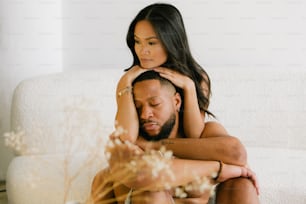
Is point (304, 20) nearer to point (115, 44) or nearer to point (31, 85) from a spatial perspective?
point (115, 44)

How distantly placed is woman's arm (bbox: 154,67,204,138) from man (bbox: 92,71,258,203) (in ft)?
0.04

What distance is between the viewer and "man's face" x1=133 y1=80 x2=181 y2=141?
1178mm

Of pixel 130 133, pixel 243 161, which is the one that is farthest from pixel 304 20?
pixel 130 133

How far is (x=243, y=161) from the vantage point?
1.22 meters

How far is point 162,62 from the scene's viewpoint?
3.97ft

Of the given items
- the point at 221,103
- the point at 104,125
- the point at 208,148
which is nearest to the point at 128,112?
the point at 208,148

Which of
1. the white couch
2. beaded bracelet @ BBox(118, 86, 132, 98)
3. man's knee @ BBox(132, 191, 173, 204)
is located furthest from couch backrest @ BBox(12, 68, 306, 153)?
man's knee @ BBox(132, 191, 173, 204)

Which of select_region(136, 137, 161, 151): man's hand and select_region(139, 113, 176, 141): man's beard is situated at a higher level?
select_region(139, 113, 176, 141): man's beard

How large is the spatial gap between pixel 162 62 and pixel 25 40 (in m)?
0.58

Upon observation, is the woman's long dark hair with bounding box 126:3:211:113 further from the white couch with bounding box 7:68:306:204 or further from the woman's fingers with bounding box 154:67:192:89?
the white couch with bounding box 7:68:306:204

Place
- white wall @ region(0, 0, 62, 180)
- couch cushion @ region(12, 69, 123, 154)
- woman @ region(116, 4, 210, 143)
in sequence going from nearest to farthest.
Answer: woman @ region(116, 4, 210, 143) → couch cushion @ region(12, 69, 123, 154) → white wall @ region(0, 0, 62, 180)

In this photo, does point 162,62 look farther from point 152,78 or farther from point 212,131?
point 212,131

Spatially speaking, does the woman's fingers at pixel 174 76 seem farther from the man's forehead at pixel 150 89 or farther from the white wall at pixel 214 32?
the white wall at pixel 214 32

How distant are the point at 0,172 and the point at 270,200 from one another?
0.69 m
